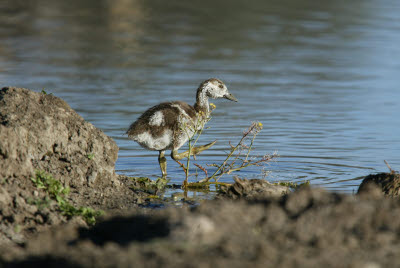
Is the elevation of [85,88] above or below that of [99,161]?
above

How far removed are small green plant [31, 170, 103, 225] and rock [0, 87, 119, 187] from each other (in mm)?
109

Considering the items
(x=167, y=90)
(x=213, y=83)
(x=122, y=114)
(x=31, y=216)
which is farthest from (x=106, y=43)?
(x=31, y=216)

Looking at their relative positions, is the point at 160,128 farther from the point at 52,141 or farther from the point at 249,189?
the point at 249,189

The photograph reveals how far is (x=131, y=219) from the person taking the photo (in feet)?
18.0

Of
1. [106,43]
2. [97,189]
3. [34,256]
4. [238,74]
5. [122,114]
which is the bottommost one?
[34,256]

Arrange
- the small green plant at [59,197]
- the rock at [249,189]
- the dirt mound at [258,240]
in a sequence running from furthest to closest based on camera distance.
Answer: the rock at [249,189] → the small green plant at [59,197] → the dirt mound at [258,240]

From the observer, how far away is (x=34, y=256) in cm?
427

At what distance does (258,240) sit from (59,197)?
241cm

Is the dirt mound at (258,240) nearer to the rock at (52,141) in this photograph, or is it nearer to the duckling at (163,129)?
the rock at (52,141)

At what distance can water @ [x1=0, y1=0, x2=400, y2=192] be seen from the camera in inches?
410

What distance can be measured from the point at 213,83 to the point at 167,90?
496 centimetres

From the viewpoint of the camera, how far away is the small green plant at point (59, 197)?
5719 millimetres

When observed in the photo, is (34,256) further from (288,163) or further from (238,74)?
(238,74)

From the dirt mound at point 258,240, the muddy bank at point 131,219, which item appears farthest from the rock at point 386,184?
the dirt mound at point 258,240
